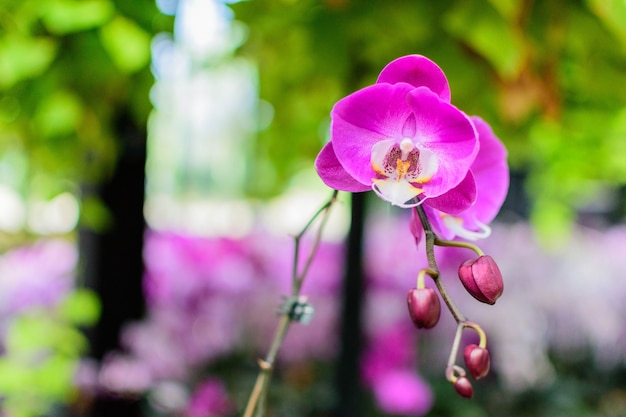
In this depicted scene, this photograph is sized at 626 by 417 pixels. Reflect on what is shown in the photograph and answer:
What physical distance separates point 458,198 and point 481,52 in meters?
0.42

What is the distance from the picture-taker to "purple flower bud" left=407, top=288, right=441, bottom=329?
0.23 metres

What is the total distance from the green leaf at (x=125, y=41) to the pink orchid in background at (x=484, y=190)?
421 mm

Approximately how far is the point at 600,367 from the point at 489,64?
79cm

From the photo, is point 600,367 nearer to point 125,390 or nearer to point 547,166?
point 547,166

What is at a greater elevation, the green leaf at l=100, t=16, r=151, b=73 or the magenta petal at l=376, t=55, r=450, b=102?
the green leaf at l=100, t=16, r=151, b=73

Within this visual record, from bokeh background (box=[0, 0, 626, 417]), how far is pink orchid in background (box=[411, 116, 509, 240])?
38cm

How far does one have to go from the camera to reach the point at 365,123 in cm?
24

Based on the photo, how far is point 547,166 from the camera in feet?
4.61

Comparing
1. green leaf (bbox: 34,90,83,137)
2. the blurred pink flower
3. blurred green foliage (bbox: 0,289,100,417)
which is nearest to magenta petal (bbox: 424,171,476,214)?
green leaf (bbox: 34,90,83,137)

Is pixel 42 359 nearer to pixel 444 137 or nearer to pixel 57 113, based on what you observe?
pixel 57 113

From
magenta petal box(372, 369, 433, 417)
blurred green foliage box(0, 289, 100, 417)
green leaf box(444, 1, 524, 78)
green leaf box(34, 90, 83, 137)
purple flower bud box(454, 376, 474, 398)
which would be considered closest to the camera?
purple flower bud box(454, 376, 474, 398)

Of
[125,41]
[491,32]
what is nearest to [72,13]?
[125,41]

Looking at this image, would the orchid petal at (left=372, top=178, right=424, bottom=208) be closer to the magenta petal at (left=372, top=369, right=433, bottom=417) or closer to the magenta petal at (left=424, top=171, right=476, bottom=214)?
the magenta petal at (left=424, top=171, right=476, bottom=214)

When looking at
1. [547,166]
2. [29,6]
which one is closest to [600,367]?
[547,166]
